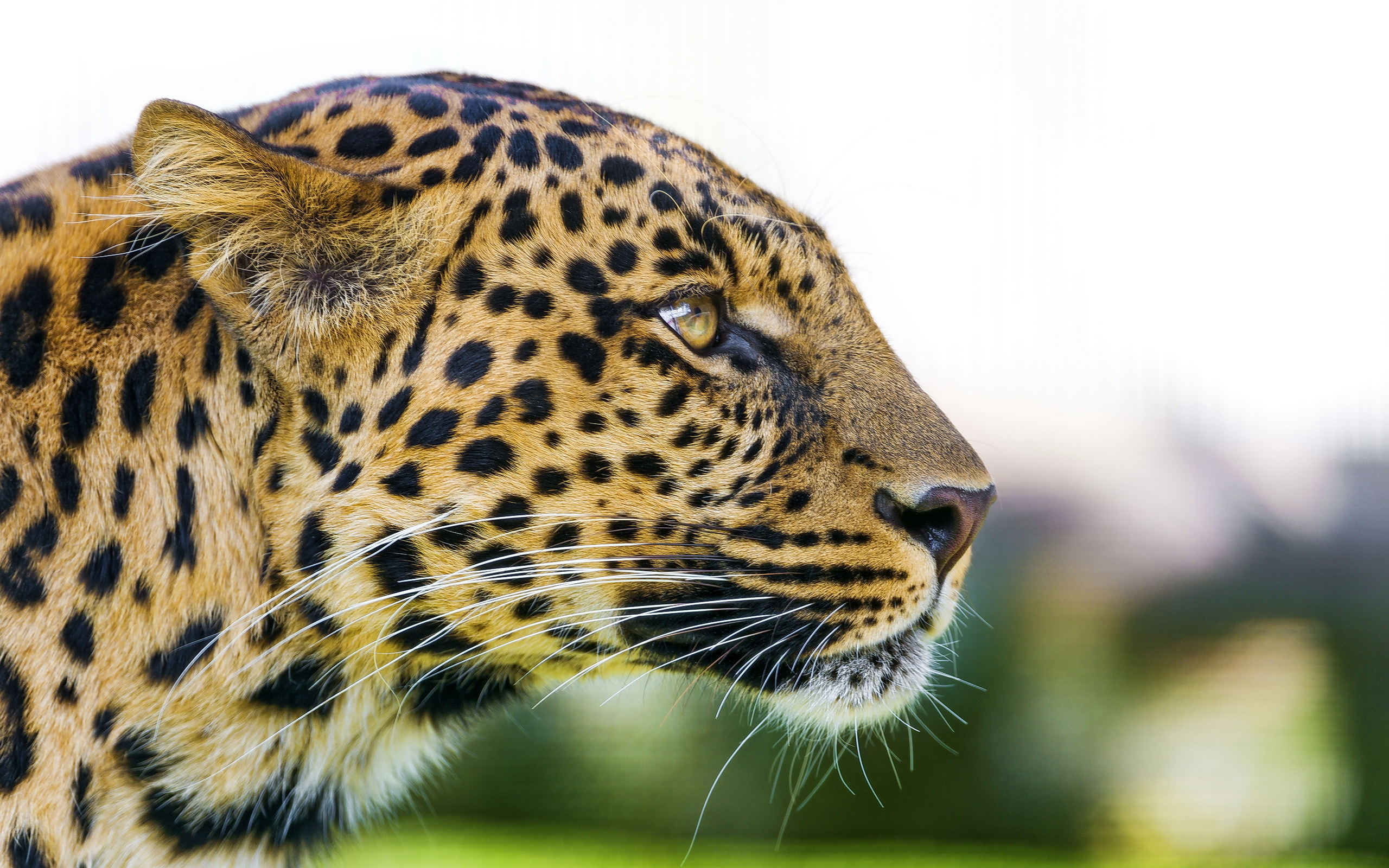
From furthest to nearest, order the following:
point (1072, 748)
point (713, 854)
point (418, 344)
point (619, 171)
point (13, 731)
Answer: point (1072, 748) < point (713, 854) < point (619, 171) < point (418, 344) < point (13, 731)

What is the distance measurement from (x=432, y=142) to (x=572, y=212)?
24cm

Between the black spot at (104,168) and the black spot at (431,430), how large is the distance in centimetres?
63

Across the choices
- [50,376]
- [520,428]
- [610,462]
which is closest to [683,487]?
[610,462]

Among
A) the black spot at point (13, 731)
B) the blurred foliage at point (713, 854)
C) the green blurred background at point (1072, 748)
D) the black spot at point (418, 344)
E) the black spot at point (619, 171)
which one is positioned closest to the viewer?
the black spot at point (13, 731)

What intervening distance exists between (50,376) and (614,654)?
35.2 inches

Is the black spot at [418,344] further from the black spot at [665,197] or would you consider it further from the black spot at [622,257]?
the black spot at [665,197]

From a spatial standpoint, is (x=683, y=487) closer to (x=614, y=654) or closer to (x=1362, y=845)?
(x=614, y=654)

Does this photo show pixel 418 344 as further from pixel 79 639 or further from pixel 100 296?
pixel 79 639

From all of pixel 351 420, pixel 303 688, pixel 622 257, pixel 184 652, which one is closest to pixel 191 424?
pixel 351 420

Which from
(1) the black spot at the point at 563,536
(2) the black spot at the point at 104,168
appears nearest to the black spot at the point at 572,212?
(1) the black spot at the point at 563,536

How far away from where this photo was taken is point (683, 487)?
148 cm

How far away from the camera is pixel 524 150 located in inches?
60.2

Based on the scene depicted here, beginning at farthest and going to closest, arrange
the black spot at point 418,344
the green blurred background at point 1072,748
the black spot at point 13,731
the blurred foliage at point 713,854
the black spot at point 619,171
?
the green blurred background at point 1072,748 → the blurred foliage at point 713,854 → the black spot at point 619,171 → the black spot at point 418,344 → the black spot at point 13,731

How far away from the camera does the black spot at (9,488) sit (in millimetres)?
1339
